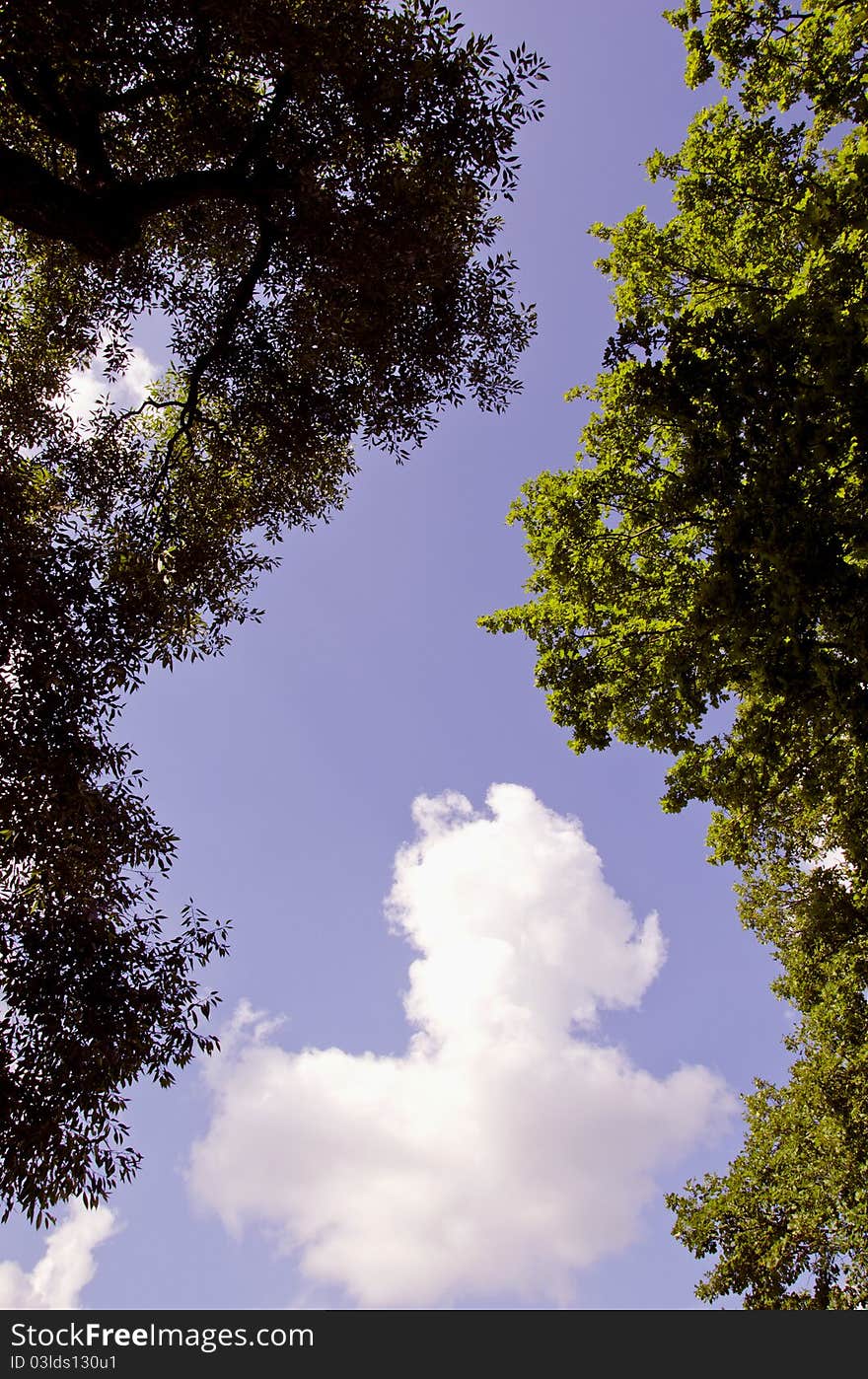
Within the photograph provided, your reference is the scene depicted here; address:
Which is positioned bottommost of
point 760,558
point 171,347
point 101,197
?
point 760,558

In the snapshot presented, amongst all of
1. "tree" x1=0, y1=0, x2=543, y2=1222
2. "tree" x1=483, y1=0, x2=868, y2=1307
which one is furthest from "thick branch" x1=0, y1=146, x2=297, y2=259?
"tree" x1=483, y1=0, x2=868, y2=1307

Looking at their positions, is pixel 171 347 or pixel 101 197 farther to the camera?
pixel 171 347

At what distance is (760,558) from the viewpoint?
29.4ft

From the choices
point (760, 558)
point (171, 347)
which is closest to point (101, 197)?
point (171, 347)

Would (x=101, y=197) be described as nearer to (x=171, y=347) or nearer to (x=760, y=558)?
(x=171, y=347)

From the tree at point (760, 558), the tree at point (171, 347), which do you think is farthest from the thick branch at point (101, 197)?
the tree at point (760, 558)

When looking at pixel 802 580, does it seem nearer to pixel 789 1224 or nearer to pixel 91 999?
pixel 91 999

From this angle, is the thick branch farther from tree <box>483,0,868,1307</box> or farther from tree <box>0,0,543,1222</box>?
tree <box>483,0,868,1307</box>

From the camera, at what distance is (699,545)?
45.1 ft

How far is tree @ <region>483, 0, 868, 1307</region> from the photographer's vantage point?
29.1 ft

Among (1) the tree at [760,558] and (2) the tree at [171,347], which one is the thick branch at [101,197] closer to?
(2) the tree at [171,347]

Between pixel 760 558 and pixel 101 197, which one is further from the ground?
pixel 101 197
